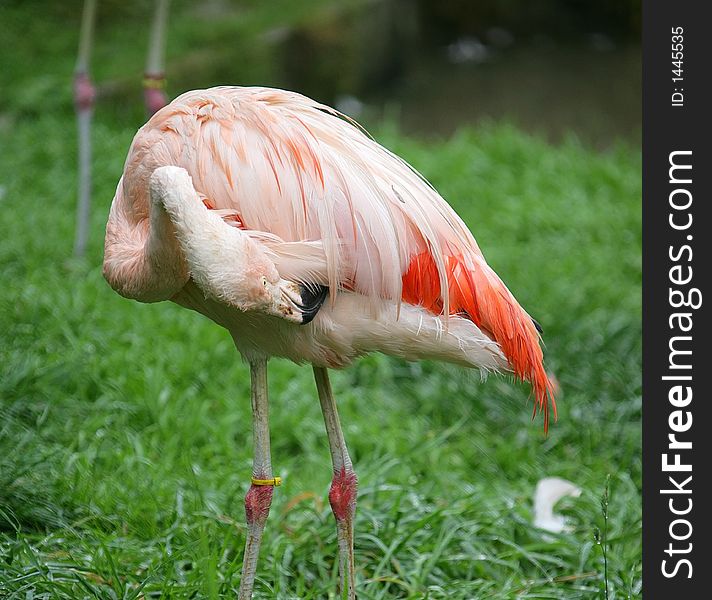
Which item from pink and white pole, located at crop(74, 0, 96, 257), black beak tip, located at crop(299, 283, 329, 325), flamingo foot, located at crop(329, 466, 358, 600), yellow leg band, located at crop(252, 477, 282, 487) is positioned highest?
pink and white pole, located at crop(74, 0, 96, 257)

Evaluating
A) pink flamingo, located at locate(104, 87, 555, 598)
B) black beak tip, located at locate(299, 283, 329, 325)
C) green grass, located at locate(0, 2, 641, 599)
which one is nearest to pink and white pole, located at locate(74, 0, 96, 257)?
green grass, located at locate(0, 2, 641, 599)

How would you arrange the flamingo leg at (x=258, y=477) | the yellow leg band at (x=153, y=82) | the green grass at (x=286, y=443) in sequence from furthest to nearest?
the yellow leg band at (x=153, y=82), the green grass at (x=286, y=443), the flamingo leg at (x=258, y=477)

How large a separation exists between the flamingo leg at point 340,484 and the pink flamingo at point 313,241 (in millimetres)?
139

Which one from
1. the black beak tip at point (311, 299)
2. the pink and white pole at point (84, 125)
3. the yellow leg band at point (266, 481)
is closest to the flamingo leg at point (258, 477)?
the yellow leg band at point (266, 481)

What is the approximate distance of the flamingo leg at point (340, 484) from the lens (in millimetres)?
2709

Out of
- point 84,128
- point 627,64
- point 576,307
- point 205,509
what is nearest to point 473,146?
point 576,307

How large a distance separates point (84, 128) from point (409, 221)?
3.36m

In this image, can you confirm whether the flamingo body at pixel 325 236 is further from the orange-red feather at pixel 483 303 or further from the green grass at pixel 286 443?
the green grass at pixel 286 443

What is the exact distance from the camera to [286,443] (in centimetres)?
394

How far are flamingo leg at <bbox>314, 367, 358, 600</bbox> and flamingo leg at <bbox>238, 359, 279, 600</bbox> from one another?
169mm

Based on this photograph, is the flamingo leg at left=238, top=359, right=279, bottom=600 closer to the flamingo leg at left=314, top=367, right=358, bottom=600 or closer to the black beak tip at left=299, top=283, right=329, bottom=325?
the flamingo leg at left=314, top=367, right=358, bottom=600

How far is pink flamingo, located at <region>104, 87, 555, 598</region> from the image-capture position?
2309 mm

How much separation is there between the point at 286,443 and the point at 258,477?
1.28 metres
